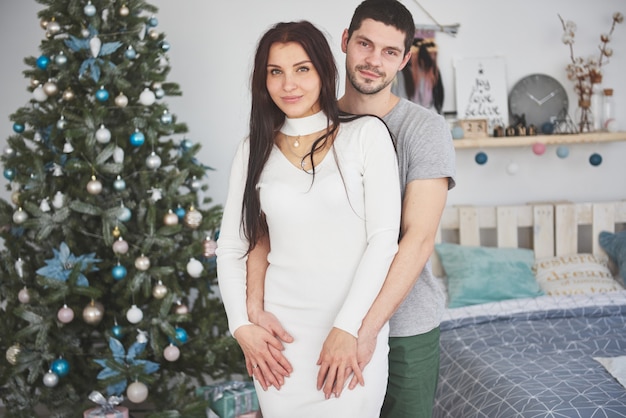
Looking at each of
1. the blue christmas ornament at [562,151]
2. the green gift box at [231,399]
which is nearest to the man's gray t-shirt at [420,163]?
the green gift box at [231,399]

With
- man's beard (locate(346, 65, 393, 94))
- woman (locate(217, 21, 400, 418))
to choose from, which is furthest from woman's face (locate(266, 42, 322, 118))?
man's beard (locate(346, 65, 393, 94))

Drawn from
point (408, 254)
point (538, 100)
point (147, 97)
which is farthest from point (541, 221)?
point (408, 254)

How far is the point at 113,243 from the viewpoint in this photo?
2701 mm

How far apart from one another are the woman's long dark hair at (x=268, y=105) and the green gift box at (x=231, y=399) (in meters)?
1.26

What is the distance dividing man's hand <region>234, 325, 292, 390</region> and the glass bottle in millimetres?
2765

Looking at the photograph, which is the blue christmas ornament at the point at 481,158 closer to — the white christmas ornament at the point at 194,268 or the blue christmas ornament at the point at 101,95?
the white christmas ornament at the point at 194,268

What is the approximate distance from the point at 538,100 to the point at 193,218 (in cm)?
198

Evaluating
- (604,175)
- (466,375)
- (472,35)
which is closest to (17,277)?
(466,375)

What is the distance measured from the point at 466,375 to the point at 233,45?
80.0 inches

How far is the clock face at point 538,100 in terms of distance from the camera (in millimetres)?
3711

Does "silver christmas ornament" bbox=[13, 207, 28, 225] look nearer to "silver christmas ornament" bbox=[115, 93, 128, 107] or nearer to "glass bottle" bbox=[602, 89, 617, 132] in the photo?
"silver christmas ornament" bbox=[115, 93, 128, 107]

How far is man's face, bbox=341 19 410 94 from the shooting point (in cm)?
164

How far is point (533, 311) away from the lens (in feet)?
10.3

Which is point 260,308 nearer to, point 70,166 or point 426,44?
point 70,166
